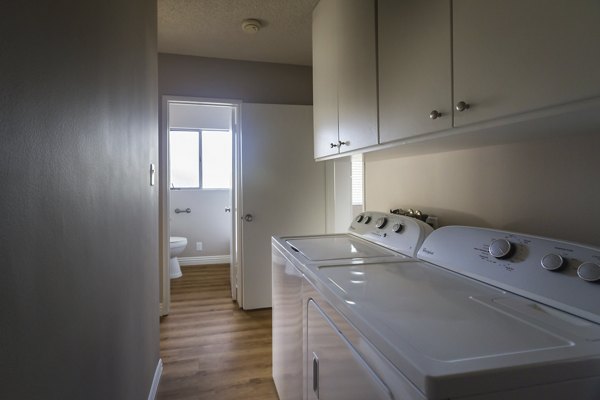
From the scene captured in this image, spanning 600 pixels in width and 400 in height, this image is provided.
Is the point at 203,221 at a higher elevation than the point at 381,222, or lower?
lower

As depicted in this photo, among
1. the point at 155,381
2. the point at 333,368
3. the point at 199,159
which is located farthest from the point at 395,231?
the point at 199,159

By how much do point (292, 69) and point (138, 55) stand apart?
2036mm

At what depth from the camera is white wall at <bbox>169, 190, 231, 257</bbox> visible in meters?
4.77

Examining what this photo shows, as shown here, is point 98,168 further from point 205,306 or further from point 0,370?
point 205,306

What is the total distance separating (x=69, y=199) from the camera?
2.63 ft

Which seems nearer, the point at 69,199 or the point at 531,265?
the point at 69,199

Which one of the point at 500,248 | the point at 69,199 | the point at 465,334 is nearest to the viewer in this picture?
the point at 465,334

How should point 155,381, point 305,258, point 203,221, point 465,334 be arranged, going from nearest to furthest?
1. point 465,334
2. point 305,258
3. point 155,381
4. point 203,221

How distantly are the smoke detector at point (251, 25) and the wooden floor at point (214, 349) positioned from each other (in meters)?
2.27

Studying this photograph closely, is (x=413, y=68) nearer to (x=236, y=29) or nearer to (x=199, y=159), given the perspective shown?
(x=236, y=29)

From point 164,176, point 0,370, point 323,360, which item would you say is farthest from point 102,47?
point 164,176

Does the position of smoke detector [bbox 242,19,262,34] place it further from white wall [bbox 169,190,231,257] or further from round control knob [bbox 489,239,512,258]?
white wall [bbox 169,190,231,257]

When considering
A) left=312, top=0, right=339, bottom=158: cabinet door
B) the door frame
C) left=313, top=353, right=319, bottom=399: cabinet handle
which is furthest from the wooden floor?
left=312, top=0, right=339, bottom=158: cabinet door

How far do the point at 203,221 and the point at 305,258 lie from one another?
3703 millimetres
